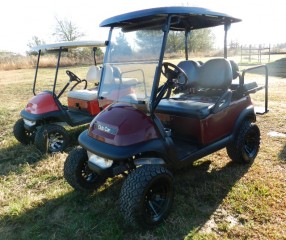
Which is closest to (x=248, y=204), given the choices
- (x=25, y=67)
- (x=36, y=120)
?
(x=36, y=120)

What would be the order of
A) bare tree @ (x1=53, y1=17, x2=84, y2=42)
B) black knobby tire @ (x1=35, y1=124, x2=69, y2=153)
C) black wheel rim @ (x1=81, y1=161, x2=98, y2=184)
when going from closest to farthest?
black wheel rim @ (x1=81, y1=161, x2=98, y2=184), black knobby tire @ (x1=35, y1=124, x2=69, y2=153), bare tree @ (x1=53, y1=17, x2=84, y2=42)

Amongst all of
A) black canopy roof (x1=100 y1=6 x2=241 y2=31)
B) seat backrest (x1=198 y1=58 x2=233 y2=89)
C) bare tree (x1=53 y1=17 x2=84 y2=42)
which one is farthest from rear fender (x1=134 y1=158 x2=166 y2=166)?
bare tree (x1=53 y1=17 x2=84 y2=42)

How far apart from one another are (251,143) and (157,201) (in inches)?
69.6

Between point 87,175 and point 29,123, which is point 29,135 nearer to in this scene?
point 29,123

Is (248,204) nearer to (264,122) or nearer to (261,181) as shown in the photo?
(261,181)

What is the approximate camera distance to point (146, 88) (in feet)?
8.79

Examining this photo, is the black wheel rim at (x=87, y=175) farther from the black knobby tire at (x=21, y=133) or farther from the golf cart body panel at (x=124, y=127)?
the black knobby tire at (x=21, y=133)

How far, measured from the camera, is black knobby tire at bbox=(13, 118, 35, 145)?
4.70 meters

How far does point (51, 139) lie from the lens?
436 cm

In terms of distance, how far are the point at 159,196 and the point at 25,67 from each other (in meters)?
22.9

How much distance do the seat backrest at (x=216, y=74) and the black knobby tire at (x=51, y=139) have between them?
226 cm

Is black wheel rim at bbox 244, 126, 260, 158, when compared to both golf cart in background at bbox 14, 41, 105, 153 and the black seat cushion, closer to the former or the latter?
the black seat cushion

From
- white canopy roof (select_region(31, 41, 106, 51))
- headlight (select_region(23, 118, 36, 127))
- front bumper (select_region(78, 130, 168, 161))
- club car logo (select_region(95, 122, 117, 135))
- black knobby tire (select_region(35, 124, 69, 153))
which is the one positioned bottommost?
black knobby tire (select_region(35, 124, 69, 153))

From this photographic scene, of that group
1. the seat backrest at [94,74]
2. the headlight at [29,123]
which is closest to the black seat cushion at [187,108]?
the headlight at [29,123]
